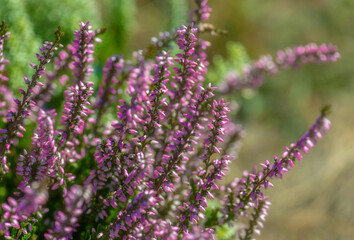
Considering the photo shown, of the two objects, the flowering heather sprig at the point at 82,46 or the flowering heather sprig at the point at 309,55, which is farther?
the flowering heather sprig at the point at 309,55

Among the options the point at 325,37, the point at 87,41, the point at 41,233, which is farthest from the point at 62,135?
the point at 325,37

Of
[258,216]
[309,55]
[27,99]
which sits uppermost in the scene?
[309,55]

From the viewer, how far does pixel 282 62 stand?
10.2 ft

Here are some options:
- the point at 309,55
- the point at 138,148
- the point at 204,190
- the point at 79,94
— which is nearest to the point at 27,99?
the point at 79,94

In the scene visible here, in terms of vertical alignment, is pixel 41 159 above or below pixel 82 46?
below

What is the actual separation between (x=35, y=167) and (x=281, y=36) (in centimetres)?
583

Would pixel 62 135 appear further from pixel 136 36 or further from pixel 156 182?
pixel 136 36

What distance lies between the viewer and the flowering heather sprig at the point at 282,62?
272 centimetres

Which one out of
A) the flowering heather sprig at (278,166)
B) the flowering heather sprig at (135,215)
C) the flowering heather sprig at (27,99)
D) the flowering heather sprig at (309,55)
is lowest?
the flowering heather sprig at (135,215)

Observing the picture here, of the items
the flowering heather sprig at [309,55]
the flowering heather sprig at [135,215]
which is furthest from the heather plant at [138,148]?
the flowering heather sprig at [309,55]

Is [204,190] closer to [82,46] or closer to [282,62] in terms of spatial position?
[82,46]

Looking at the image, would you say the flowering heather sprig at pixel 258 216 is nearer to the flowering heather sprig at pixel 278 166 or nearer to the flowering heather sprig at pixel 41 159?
the flowering heather sprig at pixel 278 166

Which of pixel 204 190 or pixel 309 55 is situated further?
pixel 309 55

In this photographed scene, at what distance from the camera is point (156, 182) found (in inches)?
68.1
